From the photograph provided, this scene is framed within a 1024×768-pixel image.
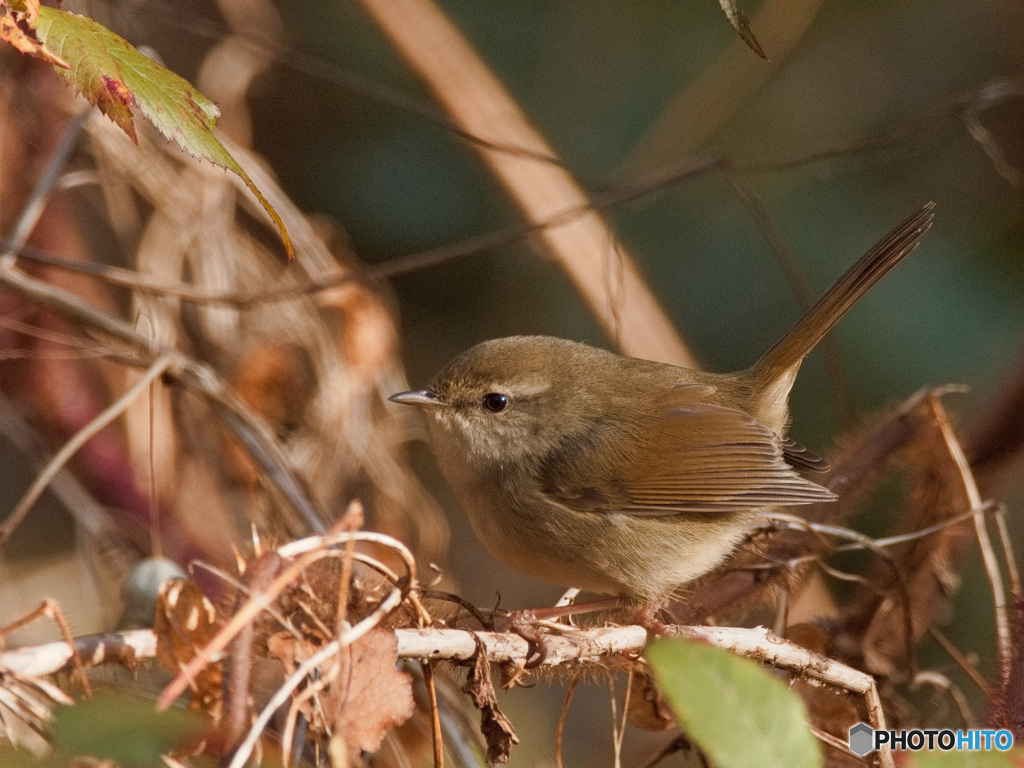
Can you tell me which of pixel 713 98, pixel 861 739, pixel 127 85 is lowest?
pixel 861 739

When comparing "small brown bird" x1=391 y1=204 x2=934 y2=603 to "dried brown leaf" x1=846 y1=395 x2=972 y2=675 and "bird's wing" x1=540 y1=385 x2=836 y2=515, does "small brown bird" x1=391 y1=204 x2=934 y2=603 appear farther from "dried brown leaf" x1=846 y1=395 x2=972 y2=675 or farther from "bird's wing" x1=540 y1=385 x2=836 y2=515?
"dried brown leaf" x1=846 y1=395 x2=972 y2=675

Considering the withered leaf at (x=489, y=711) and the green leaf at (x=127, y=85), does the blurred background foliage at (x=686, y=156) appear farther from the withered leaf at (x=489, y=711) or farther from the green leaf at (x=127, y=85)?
the green leaf at (x=127, y=85)

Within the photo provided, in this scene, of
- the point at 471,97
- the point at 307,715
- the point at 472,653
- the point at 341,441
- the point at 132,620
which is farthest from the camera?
the point at 471,97

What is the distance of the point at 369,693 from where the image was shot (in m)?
1.40

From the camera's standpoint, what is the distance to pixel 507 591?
4582 mm

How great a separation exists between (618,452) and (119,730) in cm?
209

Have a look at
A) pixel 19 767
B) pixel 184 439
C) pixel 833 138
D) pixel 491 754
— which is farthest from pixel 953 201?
pixel 19 767

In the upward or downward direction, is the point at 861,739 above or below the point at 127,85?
below

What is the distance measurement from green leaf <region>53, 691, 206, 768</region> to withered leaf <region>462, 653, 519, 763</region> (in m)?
0.66

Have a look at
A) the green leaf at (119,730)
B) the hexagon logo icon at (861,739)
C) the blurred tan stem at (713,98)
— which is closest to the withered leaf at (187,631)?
the green leaf at (119,730)

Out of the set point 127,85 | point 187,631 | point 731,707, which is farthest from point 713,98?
point 731,707

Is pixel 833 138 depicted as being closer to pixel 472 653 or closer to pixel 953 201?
pixel 953 201

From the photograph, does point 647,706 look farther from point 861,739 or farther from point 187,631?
point 187,631

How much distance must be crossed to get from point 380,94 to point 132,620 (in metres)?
1.64
